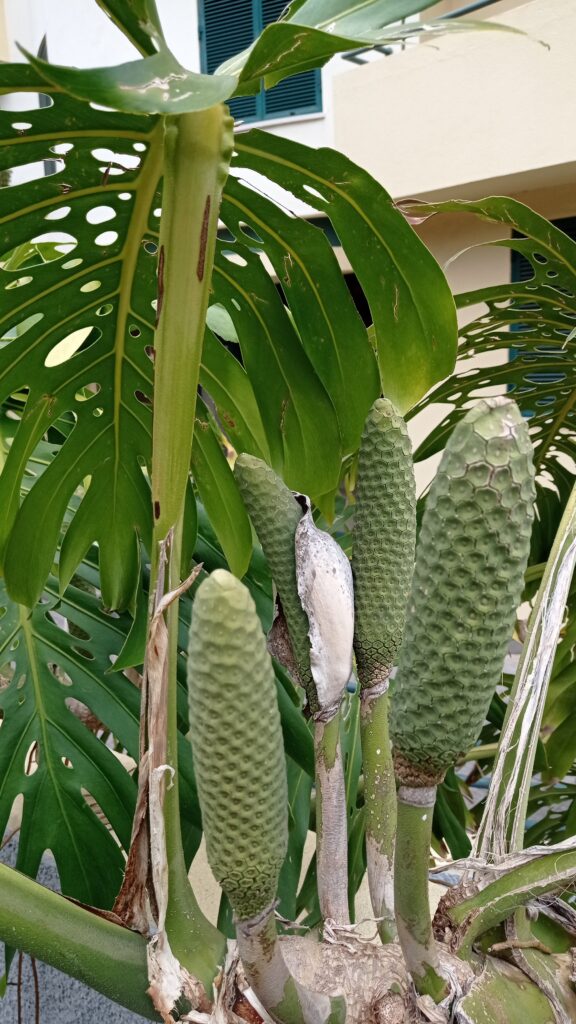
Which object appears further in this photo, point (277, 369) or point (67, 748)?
point (67, 748)

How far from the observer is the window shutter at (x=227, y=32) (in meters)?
4.07

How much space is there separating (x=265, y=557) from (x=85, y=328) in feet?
0.90

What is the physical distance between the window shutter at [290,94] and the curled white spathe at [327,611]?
4.04 meters

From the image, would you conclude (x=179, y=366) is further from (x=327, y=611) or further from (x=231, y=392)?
(x=231, y=392)

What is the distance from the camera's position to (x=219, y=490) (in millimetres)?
680

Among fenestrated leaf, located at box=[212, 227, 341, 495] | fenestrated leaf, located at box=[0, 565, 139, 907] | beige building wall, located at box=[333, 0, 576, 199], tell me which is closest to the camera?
fenestrated leaf, located at box=[212, 227, 341, 495]

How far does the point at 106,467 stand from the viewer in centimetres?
72

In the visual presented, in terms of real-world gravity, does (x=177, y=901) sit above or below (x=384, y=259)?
below

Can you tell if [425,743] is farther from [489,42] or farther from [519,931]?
[489,42]

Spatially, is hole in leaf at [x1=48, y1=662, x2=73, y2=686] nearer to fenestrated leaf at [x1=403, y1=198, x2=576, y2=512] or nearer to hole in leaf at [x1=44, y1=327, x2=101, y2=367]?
hole in leaf at [x1=44, y1=327, x2=101, y2=367]

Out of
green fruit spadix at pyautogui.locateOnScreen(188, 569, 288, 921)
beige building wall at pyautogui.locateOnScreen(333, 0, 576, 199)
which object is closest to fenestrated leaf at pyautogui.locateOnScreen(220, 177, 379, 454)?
green fruit spadix at pyautogui.locateOnScreen(188, 569, 288, 921)

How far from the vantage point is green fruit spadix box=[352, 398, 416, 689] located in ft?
1.34

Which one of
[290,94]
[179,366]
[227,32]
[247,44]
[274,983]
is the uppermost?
[227,32]

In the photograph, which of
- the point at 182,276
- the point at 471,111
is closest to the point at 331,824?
the point at 182,276
